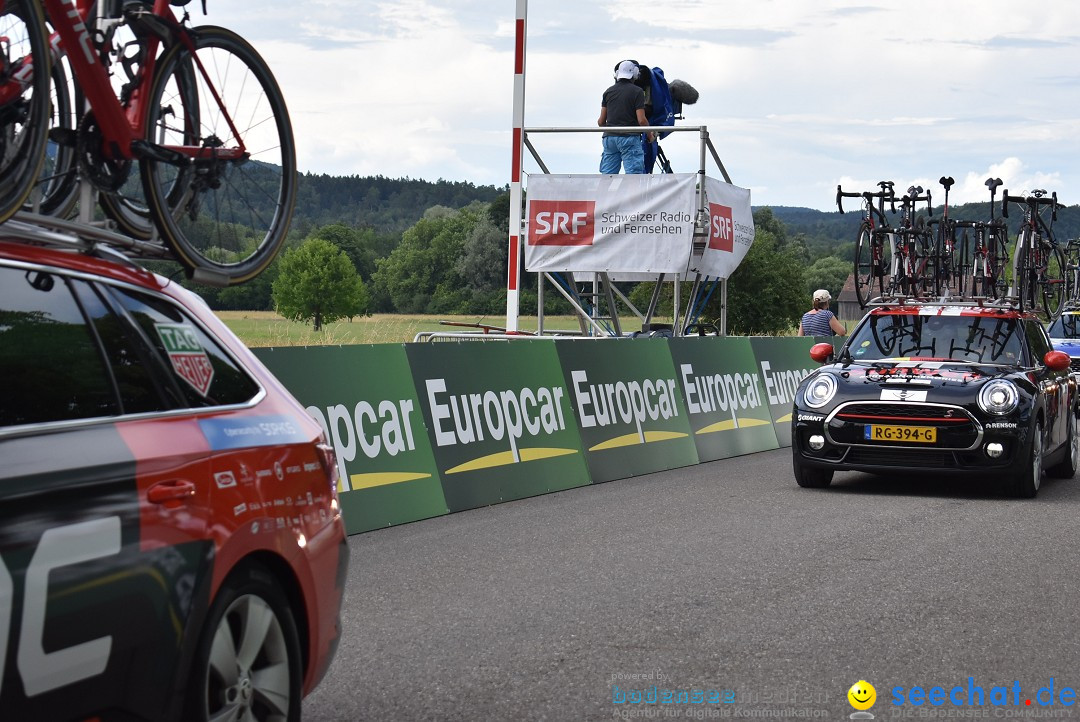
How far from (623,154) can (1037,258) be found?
6.00 metres

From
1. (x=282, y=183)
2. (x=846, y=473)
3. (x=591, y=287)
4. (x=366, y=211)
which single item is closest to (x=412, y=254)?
(x=366, y=211)

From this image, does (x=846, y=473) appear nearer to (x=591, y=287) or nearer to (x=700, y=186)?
(x=700, y=186)

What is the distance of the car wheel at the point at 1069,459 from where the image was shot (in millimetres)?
14781

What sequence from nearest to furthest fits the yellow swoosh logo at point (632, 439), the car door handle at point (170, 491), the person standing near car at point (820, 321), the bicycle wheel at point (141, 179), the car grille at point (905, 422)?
the car door handle at point (170, 491) < the bicycle wheel at point (141, 179) < the car grille at point (905, 422) < the yellow swoosh logo at point (632, 439) < the person standing near car at point (820, 321)

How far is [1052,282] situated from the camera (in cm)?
2170

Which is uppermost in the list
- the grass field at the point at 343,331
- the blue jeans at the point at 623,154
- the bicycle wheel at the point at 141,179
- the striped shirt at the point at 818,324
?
the blue jeans at the point at 623,154

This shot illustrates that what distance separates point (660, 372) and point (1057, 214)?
9074mm

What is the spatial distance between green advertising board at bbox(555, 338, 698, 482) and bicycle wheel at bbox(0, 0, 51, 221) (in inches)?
375

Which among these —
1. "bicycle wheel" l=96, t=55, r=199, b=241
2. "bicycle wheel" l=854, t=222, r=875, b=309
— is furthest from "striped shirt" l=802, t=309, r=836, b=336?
"bicycle wheel" l=96, t=55, r=199, b=241

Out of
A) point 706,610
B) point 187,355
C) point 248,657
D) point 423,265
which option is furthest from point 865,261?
point 423,265

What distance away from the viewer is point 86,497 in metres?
3.41

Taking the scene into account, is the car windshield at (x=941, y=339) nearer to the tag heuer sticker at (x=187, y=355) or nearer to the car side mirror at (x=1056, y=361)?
the car side mirror at (x=1056, y=361)

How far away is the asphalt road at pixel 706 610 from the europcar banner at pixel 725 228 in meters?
8.93

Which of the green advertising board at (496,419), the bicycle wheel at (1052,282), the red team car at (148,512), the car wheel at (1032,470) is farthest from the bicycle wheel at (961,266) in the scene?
the red team car at (148,512)
